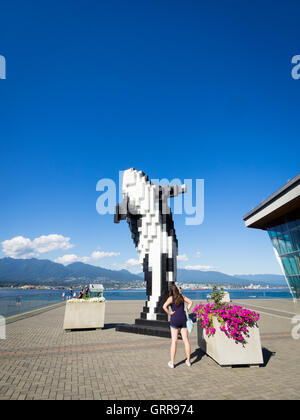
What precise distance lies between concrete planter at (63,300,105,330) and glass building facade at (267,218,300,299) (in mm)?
20655

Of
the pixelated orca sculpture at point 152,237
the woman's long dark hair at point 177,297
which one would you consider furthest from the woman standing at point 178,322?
the pixelated orca sculpture at point 152,237

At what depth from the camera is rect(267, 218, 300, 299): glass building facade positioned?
23688 millimetres

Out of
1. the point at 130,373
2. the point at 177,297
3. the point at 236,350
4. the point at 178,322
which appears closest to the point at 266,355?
the point at 236,350

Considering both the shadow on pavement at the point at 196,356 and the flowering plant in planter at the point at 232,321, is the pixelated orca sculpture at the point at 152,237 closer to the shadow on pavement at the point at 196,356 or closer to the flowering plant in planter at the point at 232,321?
the shadow on pavement at the point at 196,356

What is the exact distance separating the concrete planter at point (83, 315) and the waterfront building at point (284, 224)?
17.5 m

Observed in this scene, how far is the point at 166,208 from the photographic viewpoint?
1029 centimetres

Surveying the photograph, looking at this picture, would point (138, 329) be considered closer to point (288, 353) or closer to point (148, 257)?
point (148, 257)

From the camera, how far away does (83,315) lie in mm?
10102

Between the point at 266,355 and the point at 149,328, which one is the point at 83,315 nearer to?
the point at 149,328

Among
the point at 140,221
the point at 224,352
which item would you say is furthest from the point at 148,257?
the point at 224,352

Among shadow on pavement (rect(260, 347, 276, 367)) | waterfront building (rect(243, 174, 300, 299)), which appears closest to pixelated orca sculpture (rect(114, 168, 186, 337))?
shadow on pavement (rect(260, 347, 276, 367))

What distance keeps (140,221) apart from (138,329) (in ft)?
13.9

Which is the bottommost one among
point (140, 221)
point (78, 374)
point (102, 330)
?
point (102, 330)

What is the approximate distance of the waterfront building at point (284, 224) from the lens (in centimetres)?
2108
